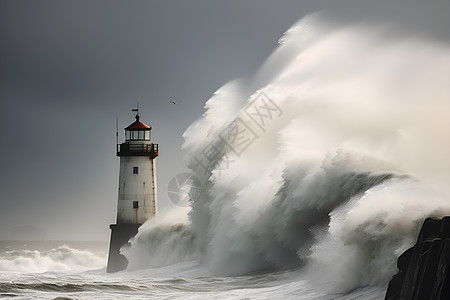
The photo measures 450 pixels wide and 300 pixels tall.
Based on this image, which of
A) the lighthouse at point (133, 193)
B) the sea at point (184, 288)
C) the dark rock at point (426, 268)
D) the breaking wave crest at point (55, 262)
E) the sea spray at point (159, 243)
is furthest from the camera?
the breaking wave crest at point (55, 262)

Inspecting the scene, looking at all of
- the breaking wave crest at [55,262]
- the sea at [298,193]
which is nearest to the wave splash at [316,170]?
the sea at [298,193]

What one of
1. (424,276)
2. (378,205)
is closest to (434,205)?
(378,205)

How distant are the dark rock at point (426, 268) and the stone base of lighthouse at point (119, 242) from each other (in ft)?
70.5

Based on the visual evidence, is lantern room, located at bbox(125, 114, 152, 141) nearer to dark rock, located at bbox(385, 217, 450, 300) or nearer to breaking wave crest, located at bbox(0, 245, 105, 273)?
breaking wave crest, located at bbox(0, 245, 105, 273)

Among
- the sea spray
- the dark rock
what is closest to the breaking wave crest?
the sea spray

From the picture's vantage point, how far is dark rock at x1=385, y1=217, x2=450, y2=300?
34.4 feet

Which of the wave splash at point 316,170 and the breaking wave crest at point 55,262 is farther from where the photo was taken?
the breaking wave crest at point 55,262

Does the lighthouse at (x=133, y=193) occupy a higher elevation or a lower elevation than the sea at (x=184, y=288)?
higher

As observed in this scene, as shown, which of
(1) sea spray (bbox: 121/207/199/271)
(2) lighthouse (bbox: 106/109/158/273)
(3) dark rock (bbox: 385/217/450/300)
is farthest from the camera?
(2) lighthouse (bbox: 106/109/158/273)

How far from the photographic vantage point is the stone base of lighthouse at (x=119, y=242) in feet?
109

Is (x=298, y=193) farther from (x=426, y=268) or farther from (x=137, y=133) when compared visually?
(x=137, y=133)

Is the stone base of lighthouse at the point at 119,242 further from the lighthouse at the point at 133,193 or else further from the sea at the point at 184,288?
the sea at the point at 184,288

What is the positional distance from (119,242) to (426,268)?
76.8 ft

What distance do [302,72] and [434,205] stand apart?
44.1ft
